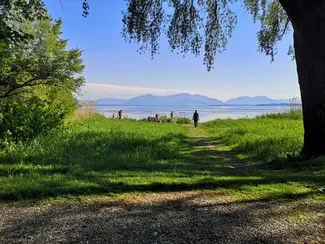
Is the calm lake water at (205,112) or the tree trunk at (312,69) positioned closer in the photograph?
the tree trunk at (312,69)

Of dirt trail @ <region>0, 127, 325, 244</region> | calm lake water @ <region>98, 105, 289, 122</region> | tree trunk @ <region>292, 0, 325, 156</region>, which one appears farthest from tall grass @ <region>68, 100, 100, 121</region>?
dirt trail @ <region>0, 127, 325, 244</region>

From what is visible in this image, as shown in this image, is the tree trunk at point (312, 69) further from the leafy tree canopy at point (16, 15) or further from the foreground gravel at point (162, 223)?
the leafy tree canopy at point (16, 15)

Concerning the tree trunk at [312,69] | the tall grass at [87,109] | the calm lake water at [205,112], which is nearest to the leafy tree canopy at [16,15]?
the tree trunk at [312,69]

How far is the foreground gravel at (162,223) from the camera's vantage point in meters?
3.11

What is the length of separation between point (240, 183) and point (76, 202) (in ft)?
9.03

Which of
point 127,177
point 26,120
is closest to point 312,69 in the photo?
point 127,177

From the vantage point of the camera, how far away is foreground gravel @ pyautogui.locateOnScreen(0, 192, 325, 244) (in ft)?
10.2

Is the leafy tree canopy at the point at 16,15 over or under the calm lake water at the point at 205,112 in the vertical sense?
over

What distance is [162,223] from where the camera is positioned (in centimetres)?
351

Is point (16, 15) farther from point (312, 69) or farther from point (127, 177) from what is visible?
point (312, 69)

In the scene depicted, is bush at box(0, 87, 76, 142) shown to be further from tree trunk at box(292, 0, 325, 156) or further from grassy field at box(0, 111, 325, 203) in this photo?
tree trunk at box(292, 0, 325, 156)

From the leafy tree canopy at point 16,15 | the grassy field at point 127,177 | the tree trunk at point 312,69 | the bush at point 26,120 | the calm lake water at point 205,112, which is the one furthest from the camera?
the calm lake water at point 205,112

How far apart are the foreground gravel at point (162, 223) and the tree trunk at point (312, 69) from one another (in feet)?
13.4

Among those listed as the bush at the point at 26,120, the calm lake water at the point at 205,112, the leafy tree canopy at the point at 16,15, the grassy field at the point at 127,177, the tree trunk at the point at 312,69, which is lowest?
the calm lake water at the point at 205,112
